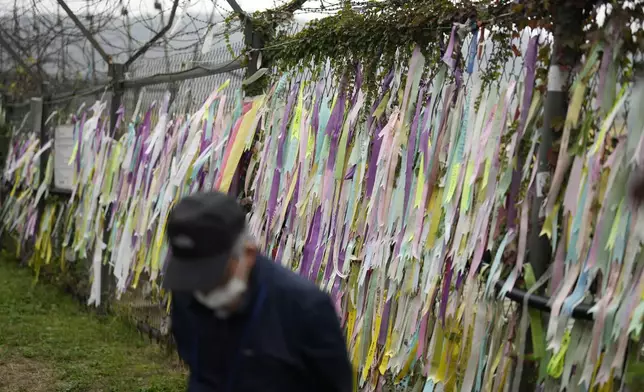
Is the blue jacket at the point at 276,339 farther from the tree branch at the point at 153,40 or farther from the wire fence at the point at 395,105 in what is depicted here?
the tree branch at the point at 153,40

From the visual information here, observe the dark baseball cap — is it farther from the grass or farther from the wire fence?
the grass

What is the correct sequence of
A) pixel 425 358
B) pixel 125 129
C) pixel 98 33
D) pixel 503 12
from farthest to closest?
pixel 98 33, pixel 125 129, pixel 425 358, pixel 503 12

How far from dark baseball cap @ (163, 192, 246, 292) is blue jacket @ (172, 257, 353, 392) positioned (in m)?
0.15

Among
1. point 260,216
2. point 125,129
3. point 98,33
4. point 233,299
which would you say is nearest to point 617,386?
point 233,299

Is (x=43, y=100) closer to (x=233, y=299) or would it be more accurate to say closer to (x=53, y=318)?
(x=53, y=318)

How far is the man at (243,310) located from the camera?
7.31 feet

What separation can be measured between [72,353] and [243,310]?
4380mm

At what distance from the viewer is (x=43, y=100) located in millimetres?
10047

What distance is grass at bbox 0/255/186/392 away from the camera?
558cm

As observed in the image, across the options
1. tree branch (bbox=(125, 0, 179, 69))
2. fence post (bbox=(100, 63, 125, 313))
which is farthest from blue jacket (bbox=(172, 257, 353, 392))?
tree branch (bbox=(125, 0, 179, 69))

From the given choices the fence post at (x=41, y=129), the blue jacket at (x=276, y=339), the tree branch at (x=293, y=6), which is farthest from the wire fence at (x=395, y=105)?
the blue jacket at (x=276, y=339)

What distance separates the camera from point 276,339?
2.32 m

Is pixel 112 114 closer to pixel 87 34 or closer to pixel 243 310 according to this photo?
pixel 87 34

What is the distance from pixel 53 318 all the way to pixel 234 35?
131 inches
